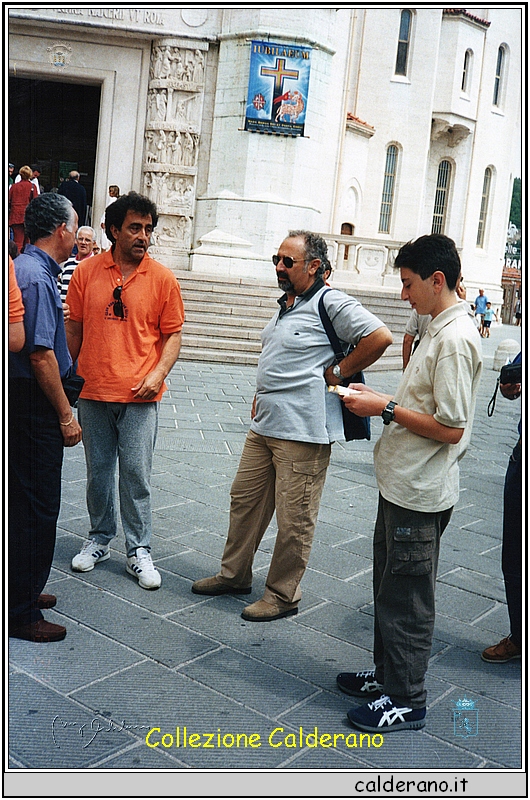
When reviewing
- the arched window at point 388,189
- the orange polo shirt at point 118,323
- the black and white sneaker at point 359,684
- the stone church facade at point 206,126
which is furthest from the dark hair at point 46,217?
the arched window at point 388,189

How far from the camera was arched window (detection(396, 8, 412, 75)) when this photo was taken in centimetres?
2752

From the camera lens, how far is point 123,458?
14.9 feet

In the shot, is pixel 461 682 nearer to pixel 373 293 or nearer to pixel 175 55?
pixel 373 293

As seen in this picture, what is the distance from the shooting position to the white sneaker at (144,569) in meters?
4.42

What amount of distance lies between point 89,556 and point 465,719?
7.52ft

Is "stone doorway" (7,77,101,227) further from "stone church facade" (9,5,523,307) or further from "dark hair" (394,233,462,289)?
"dark hair" (394,233,462,289)

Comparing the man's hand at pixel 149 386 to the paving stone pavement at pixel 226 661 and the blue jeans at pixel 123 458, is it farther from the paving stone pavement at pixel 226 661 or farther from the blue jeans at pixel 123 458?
the paving stone pavement at pixel 226 661

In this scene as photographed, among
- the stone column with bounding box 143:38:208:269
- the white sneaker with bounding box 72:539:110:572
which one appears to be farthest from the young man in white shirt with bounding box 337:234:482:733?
the stone column with bounding box 143:38:208:269

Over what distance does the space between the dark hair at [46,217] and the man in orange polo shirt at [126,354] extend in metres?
0.60

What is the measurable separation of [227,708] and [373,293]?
51.2ft

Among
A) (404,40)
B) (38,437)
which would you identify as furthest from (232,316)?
(404,40)

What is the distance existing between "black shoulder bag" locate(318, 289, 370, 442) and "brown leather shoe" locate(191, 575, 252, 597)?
3.58 ft

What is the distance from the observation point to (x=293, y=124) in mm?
19172

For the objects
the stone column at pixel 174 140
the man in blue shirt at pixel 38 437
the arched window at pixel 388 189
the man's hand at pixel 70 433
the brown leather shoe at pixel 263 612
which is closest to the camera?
the man in blue shirt at pixel 38 437
